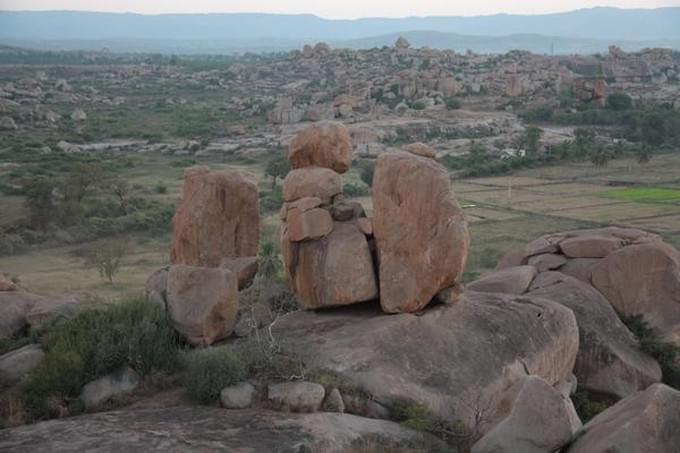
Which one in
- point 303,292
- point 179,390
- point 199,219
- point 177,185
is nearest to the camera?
point 179,390

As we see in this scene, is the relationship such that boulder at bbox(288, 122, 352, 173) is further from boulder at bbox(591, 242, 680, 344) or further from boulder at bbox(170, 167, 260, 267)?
boulder at bbox(591, 242, 680, 344)

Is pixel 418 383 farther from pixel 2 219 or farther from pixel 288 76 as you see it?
pixel 288 76

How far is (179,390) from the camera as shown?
13.7 metres

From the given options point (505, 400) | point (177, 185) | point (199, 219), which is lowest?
point (177, 185)

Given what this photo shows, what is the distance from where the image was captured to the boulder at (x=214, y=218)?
18172mm

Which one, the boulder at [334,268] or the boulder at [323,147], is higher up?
the boulder at [323,147]

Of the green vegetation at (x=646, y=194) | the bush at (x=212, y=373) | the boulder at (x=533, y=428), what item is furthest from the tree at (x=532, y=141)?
the boulder at (x=533, y=428)

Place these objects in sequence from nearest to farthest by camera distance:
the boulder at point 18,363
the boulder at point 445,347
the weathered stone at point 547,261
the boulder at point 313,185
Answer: the boulder at point 445,347, the boulder at point 18,363, the boulder at point 313,185, the weathered stone at point 547,261

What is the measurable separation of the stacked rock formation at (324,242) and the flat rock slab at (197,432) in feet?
12.2

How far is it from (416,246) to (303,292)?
2.56m

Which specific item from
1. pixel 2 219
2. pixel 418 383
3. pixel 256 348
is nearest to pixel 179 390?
pixel 256 348

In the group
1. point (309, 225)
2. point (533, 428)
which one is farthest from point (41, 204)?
point (533, 428)

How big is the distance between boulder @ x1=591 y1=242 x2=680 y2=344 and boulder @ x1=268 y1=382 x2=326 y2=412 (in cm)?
989

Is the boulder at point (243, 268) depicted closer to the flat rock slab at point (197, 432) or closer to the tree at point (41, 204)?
the flat rock slab at point (197, 432)
